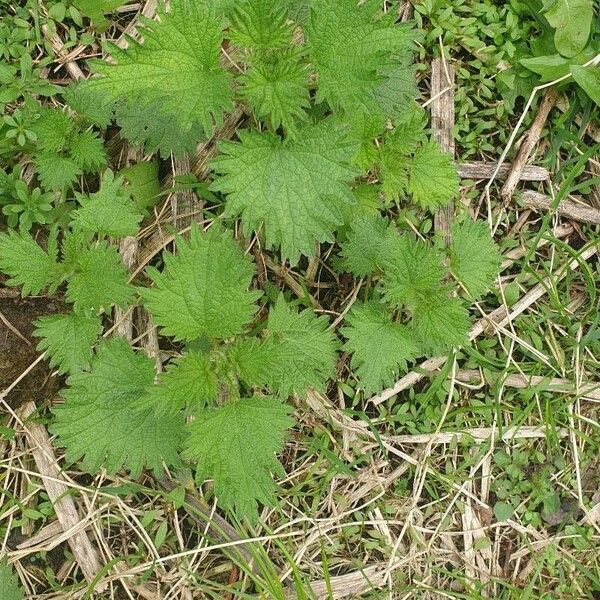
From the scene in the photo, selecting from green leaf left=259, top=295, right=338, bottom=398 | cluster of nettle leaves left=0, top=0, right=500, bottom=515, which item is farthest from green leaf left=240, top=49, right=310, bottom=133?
green leaf left=259, top=295, right=338, bottom=398

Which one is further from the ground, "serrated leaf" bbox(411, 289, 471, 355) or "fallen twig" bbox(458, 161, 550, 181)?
"fallen twig" bbox(458, 161, 550, 181)

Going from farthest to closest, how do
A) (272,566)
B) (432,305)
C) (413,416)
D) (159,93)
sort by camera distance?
(413,416) → (272,566) → (432,305) → (159,93)

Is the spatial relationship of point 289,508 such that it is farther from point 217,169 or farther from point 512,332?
point 217,169

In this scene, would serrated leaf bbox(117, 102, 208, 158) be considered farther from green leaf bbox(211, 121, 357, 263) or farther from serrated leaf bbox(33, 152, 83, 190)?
green leaf bbox(211, 121, 357, 263)

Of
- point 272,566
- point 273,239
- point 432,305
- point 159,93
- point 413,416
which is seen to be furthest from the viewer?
point 413,416

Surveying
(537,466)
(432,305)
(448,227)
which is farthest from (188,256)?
(537,466)
